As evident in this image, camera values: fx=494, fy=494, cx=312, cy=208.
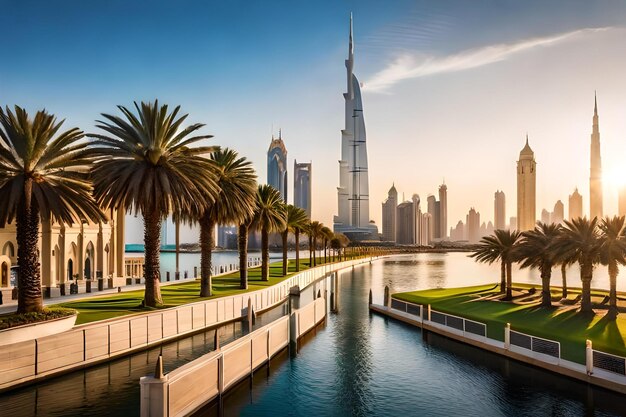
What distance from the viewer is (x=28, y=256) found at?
2877 centimetres

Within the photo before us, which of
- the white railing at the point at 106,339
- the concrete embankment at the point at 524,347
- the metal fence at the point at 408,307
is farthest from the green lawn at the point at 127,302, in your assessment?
the concrete embankment at the point at 524,347

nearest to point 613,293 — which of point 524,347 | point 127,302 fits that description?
point 524,347

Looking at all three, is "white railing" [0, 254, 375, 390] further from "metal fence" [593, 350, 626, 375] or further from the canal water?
"metal fence" [593, 350, 626, 375]

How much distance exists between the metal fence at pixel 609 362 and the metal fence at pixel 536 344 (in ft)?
6.78

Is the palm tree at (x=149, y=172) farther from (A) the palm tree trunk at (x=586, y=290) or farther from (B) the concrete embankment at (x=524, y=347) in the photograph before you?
(A) the palm tree trunk at (x=586, y=290)

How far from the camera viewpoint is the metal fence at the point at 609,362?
23.2m

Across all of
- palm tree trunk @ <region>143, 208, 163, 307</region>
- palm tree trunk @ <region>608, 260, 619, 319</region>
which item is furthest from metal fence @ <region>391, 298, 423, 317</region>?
palm tree trunk @ <region>143, 208, 163, 307</region>

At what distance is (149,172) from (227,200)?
10.7 metres

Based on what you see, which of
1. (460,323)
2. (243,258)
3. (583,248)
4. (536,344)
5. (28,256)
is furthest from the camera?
(243,258)

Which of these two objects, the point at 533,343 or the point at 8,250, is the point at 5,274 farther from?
the point at 533,343

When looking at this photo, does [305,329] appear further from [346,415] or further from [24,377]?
[24,377]

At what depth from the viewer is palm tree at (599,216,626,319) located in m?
33.6

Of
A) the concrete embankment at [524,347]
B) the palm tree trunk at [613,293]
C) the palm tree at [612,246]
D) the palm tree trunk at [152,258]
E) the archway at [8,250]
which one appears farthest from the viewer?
the archway at [8,250]

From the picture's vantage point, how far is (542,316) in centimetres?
3594
